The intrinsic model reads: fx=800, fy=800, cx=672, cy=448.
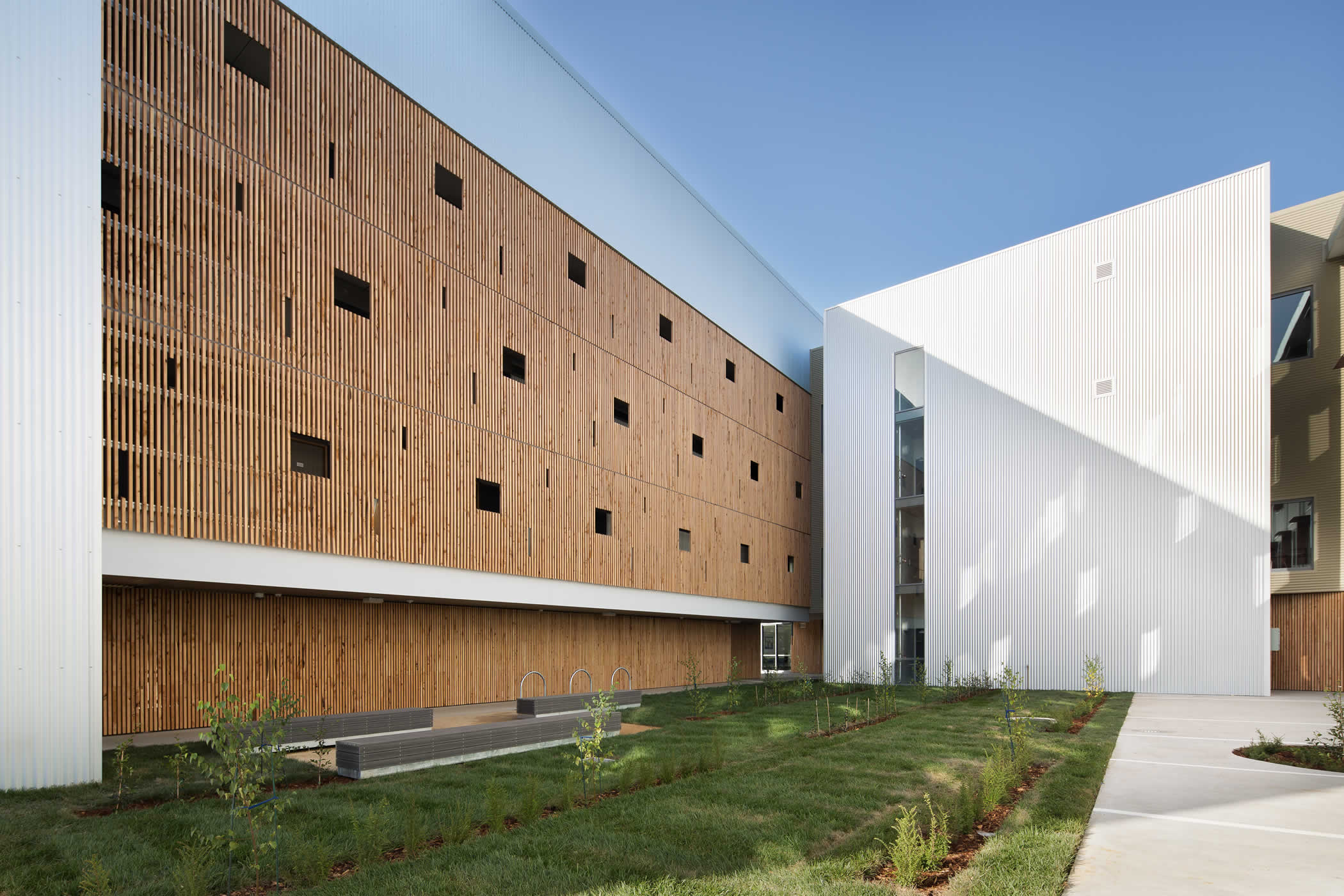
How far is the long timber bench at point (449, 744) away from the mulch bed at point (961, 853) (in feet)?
18.5

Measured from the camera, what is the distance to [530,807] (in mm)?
6191

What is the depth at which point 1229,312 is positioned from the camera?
19.2m

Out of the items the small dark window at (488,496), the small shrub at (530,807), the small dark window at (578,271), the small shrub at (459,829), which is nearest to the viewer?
the small shrub at (459,829)

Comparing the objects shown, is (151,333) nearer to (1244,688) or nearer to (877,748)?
(877,748)

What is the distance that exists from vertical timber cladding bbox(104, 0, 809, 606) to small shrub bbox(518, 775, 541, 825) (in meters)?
6.58

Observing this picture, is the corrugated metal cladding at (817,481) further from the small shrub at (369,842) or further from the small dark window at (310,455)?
the small shrub at (369,842)

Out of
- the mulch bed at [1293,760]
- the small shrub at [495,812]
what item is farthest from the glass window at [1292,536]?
the small shrub at [495,812]

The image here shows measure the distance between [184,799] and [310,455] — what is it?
19.6 feet

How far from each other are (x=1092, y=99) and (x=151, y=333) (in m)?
30.4

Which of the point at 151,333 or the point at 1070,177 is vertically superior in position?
the point at 1070,177

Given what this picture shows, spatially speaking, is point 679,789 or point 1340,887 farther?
point 679,789

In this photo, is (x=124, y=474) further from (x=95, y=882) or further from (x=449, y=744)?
(x=95, y=882)

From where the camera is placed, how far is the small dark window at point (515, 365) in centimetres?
1619

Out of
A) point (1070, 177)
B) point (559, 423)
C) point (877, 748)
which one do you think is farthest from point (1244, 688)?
point (1070, 177)
